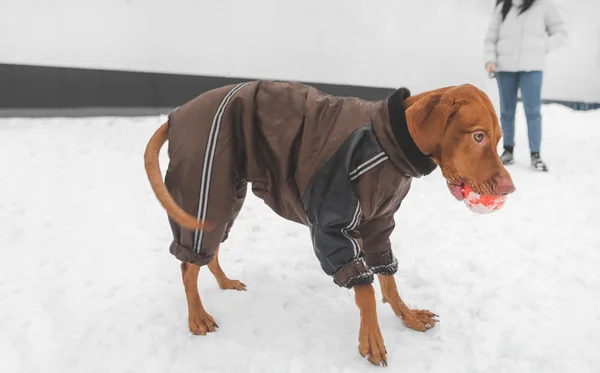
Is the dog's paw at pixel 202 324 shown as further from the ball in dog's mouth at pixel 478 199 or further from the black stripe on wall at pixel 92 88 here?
the black stripe on wall at pixel 92 88

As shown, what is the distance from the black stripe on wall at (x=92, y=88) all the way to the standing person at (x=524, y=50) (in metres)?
2.17

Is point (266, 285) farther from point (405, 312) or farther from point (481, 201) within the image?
point (481, 201)

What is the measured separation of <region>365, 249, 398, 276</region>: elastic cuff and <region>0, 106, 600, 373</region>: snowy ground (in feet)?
0.68

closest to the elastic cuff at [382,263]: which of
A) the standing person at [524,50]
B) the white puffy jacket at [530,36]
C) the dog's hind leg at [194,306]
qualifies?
the dog's hind leg at [194,306]

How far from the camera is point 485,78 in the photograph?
579 cm

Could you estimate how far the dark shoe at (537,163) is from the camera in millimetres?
3235

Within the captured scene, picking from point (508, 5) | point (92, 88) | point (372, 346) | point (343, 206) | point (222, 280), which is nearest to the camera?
point (343, 206)

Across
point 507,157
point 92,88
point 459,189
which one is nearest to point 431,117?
point 459,189

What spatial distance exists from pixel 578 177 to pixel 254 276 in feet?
8.26

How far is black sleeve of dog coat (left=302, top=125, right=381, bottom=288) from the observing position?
1237mm

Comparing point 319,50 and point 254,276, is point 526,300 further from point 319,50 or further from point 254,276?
point 319,50

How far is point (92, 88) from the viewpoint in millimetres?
3516

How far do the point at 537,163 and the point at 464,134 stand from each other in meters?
2.48

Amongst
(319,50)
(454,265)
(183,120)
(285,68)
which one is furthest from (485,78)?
(183,120)
